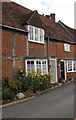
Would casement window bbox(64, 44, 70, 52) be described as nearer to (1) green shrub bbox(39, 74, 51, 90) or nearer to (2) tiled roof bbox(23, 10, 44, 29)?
(2) tiled roof bbox(23, 10, 44, 29)

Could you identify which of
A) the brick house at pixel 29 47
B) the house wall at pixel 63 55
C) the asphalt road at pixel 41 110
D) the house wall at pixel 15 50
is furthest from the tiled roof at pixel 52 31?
the asphalt road at pixel 41 110

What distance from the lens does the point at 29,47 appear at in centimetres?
1130

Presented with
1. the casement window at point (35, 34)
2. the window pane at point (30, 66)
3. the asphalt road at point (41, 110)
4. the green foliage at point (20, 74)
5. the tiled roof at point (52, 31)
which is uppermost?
the tiled roof at point (52, 31)

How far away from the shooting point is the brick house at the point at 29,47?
964 centimetres

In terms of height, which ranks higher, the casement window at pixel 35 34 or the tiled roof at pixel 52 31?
the tiled roof at pixel 52 31

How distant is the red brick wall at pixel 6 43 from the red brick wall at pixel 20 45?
0.68 meters

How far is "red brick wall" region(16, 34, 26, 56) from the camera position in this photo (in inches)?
405

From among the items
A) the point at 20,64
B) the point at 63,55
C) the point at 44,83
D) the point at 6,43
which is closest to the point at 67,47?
the point at 63,55

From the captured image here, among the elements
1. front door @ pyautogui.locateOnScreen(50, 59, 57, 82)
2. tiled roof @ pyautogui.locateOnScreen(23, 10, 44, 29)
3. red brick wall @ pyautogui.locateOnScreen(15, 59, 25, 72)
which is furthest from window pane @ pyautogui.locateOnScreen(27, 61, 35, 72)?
tiled roof @ pyautogui.locateOnScreen(23, 10, 44, 29)

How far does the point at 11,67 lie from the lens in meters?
9.73

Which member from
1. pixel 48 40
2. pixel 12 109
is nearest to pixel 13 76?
pixel 12 109

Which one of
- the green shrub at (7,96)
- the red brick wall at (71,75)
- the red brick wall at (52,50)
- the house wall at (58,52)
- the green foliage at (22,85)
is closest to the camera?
the green shrub at (7,96)

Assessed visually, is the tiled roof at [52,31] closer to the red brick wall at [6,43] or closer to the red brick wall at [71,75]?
the red brick wall at [71,75]

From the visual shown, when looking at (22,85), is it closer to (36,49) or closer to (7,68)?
(7,68)
